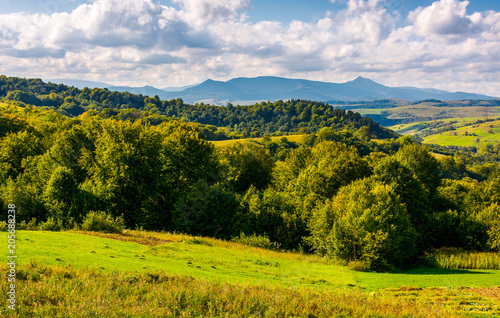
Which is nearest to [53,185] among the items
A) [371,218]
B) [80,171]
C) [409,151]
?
[80,171]

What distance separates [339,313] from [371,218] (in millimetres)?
22342

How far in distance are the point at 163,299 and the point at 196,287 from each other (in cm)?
179

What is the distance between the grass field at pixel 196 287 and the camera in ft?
40.5

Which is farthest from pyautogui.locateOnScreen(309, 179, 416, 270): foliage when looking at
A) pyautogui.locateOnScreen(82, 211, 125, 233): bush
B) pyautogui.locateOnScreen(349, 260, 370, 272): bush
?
pyautogui.locateOnScreen(82, 211, 125, 233): bush

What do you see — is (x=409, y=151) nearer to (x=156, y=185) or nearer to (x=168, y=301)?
(x=156, y=185)

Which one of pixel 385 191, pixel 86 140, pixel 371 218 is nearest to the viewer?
pixel 371 218

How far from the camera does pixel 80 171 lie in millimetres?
48594

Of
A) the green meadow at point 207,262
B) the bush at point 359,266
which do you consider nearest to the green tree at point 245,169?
the green meadow at point 207,262

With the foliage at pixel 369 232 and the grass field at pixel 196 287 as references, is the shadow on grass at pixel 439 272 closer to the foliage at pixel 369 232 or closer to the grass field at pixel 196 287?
the foliage at pixel 369 232

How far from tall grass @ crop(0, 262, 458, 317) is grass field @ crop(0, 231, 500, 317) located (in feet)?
0.13

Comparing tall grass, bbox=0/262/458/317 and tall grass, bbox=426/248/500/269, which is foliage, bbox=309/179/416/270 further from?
tall grass, bbox=0/262/458/317

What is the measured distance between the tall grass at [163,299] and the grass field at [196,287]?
39mm

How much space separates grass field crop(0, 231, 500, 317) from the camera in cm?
1233

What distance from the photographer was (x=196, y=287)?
1466cm
